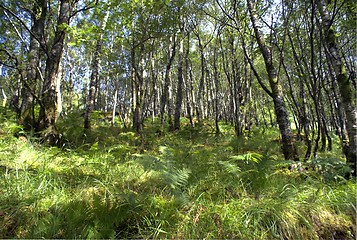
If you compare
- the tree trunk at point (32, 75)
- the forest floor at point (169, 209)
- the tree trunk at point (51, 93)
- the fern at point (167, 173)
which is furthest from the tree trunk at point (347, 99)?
the tree trunk at point (32, 75)

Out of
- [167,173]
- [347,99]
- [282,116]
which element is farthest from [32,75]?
[347,99]

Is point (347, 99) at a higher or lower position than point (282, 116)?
higher

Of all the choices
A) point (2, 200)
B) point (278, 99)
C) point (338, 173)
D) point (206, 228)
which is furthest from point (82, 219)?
point (278, 99)

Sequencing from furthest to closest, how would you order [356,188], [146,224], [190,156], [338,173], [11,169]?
[190,156] < [338,173] < [11,169] < [356,188] < [146,224]

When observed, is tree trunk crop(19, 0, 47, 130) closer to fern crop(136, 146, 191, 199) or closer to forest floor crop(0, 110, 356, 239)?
forest floor crop(0, 110, 356, 239)

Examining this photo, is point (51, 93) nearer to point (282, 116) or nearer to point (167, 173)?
point (167, 173)

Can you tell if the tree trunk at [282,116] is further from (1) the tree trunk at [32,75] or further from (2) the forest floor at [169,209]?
(1) the tree trunk at [32,75]

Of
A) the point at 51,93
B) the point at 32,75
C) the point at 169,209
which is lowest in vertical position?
the point at 169,209

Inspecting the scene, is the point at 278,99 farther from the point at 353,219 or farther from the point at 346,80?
the point at 353,219

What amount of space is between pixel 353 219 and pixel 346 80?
9.63ft

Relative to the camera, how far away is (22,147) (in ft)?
14.2

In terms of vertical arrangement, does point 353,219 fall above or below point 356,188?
below

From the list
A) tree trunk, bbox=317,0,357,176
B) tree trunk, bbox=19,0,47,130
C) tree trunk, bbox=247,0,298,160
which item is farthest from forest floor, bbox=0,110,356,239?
tree trunk, bbox=19,0,47,130

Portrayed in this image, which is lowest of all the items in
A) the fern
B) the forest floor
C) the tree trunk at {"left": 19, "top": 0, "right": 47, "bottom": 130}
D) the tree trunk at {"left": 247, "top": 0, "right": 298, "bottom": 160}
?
the forest floor
